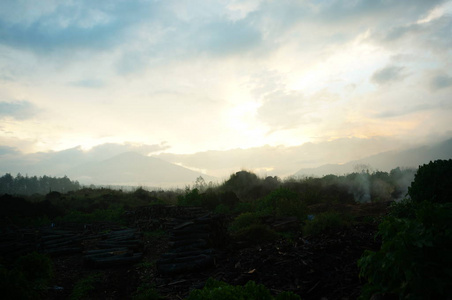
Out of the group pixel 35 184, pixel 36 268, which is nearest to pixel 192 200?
pixel 36 268

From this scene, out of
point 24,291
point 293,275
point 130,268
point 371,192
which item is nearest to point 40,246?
point 130,268

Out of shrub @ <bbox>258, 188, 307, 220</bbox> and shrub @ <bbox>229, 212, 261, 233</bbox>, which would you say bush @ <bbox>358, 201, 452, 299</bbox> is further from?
shrub @ <bbox>258, 188, 307, 220</bbox>

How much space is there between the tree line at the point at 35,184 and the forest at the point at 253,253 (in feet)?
148

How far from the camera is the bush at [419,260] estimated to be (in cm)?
244

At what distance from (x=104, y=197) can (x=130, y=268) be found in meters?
19.6

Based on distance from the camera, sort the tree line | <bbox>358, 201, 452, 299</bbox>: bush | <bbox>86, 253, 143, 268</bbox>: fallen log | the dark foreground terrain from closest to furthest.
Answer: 1. <bbox>358, 201, 452, 299</bbox>: bush
2. the dark foreground terrain
3. <bbox>86, 253, 143, 268</bbox>: fallen log
4. the tree line

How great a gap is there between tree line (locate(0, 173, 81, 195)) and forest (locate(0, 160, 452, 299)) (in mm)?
45060

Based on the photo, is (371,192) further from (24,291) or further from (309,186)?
(24,291)

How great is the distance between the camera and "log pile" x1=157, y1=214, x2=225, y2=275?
7.39 metres

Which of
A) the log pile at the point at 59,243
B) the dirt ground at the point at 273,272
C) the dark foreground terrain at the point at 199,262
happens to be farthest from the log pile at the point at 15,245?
the dirt ground at the point at 273,272

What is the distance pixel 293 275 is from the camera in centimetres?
550

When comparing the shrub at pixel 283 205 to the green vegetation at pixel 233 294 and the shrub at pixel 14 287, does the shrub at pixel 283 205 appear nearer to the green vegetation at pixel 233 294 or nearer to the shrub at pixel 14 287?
the green vegetation at pixel 233 294

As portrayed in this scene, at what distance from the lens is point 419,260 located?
262cm

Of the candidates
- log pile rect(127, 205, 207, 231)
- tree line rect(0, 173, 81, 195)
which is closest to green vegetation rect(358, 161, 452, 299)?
log pile rect(127, 205, 207, 231)
